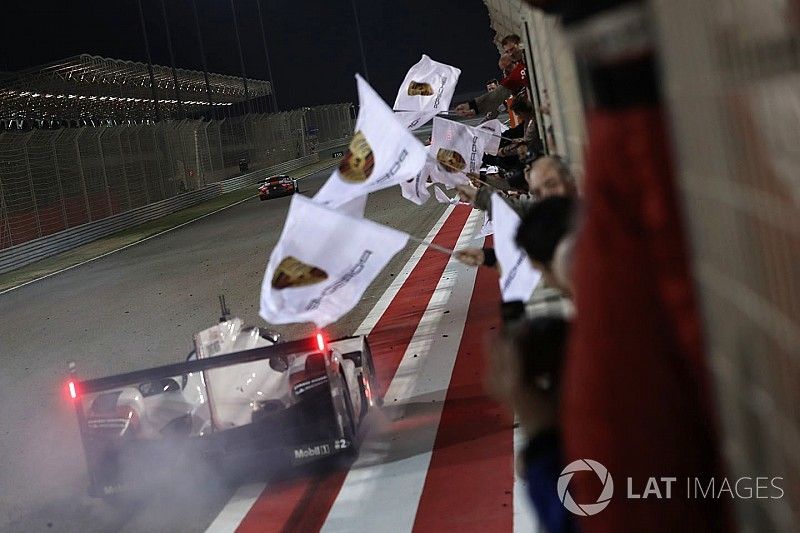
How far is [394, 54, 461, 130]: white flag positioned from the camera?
12.1 metres

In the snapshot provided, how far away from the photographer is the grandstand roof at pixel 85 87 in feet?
177

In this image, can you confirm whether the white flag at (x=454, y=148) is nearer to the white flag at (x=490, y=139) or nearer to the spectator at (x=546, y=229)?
the white flag at (x=490, y=139)

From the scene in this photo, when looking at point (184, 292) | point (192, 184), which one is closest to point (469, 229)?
point (184, 292)

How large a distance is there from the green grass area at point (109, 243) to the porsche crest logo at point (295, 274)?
20774 mm

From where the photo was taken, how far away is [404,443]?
7.93m

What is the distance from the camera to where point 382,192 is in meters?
35.1

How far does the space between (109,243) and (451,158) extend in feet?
73.9

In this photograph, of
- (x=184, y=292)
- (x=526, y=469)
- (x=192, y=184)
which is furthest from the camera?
(x=192, y=184)

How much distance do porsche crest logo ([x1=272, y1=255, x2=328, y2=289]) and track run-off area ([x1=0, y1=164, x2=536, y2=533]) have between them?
1821 mm

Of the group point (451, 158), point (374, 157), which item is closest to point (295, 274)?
point (374, 157)

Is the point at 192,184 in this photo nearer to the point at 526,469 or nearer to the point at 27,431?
the point at 27,431

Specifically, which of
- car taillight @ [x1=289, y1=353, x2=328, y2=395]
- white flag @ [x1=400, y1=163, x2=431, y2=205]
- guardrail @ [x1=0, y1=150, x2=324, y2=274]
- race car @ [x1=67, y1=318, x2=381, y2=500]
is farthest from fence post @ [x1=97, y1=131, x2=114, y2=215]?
car taillight @ [x1=289, y1=353, x2=328, y2=395]

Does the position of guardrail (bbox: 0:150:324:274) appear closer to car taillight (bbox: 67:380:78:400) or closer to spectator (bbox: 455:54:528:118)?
spectator (bbox: 455:54:528:118)

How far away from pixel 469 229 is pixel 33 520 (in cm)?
1400
